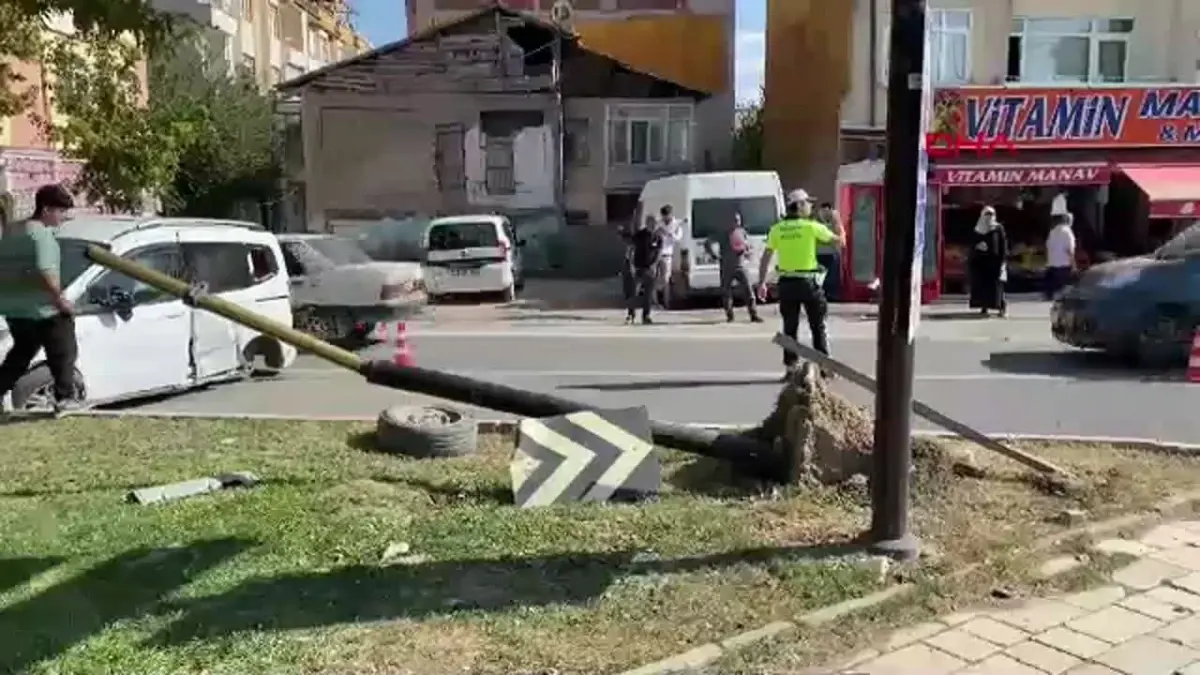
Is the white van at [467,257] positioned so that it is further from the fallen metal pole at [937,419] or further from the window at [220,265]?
the fallen metal pole at [937,419]

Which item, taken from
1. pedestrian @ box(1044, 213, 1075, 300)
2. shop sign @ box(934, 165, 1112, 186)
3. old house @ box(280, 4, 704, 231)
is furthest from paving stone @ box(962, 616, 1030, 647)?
old house @ box(280, 4, 704, 231)

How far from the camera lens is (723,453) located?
23.0ft

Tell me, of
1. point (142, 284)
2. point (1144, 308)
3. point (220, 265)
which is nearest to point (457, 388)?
point (142, 284)

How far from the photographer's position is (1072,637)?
4840mm

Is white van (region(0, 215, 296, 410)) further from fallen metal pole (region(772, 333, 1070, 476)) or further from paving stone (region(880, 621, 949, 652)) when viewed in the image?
paving stone (region(880, 621, 949, 652))

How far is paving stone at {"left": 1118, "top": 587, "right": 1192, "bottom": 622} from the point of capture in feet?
Result: 16.7

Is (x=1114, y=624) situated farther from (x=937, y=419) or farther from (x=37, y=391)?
(x=37, y=391)

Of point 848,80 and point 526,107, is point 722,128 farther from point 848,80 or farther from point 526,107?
point 848,80

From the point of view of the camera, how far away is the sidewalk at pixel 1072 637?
4.57 meters

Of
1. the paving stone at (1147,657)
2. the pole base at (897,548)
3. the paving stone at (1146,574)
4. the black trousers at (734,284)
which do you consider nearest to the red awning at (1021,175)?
the black trousers at (734,284)

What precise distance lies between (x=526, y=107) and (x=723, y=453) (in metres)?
23.5

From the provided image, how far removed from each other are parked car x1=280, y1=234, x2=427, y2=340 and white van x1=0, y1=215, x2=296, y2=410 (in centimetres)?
258

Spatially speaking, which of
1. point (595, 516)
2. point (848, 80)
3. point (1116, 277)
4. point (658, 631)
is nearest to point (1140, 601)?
point (658, 631)

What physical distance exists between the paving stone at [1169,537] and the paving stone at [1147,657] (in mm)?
1276
